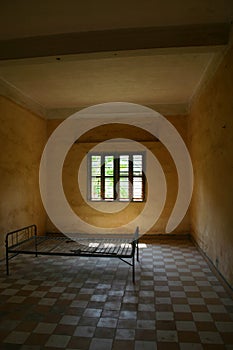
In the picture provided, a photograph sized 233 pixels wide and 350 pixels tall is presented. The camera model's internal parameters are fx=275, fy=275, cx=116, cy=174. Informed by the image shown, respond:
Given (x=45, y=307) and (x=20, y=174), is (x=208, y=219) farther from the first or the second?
(x=20, y=174)

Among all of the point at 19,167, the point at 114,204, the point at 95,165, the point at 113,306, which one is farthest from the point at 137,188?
the point at 113,306

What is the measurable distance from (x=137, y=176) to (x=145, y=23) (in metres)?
4.33

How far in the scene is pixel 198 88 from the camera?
18.9 feet

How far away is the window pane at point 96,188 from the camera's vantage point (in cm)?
754

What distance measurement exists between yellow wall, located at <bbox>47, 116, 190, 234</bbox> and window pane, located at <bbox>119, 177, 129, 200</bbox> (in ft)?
0.89

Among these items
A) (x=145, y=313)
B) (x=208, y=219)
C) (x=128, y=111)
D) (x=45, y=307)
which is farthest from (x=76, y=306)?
(x=128, y=111)

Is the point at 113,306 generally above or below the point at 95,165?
below

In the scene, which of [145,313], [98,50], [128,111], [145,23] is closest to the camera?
[145,313]

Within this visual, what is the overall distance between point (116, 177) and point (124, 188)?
367 millimetres

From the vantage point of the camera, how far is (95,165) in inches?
297

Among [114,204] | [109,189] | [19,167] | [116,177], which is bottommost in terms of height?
[114,204]

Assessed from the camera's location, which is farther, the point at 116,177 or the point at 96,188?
the point at 96,188

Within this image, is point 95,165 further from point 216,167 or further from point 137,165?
point 216,167

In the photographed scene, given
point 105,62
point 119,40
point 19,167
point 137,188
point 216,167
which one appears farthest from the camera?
point 137,188
